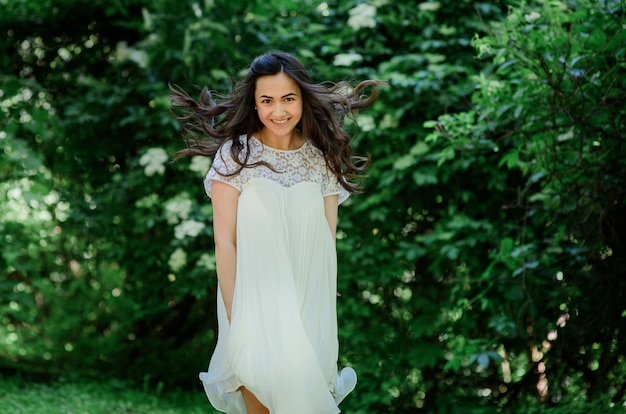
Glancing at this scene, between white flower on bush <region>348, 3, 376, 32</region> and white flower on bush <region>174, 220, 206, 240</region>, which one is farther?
white flower on bush <region>348, 3, 376, 32</region>

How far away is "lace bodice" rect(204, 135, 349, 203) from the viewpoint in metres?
2.59

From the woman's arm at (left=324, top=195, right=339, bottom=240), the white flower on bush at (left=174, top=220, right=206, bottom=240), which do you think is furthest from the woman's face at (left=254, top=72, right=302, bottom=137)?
the white flower on bush at (left=174, top=220, right=206, bottom=240)

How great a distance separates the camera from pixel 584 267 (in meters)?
4.14

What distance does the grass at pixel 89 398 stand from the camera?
434cm

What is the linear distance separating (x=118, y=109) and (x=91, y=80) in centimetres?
23

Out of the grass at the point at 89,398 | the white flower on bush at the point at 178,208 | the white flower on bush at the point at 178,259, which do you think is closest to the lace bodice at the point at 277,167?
the white flower on bush at the point at 178,208

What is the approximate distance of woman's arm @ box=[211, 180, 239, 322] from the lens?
8.51 feet

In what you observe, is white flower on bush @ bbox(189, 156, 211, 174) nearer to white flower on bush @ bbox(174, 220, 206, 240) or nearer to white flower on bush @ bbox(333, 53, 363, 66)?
white flower on bush @ bbox(174, 220, 206, 240)

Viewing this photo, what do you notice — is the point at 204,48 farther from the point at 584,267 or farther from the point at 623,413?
the point at 623,413

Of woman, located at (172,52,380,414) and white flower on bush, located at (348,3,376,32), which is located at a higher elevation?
white flower on bush, located at (348,3,376,32)

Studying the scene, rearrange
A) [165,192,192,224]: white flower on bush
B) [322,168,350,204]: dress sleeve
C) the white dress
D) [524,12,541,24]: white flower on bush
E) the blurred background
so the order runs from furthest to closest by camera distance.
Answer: [165,192,192,224]: white flower on bush → the blurred background → [524,12,541,24]: white flower on bush → [322,168,350,204]: dress sleeve → the white dress

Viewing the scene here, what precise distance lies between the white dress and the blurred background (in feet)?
4.66

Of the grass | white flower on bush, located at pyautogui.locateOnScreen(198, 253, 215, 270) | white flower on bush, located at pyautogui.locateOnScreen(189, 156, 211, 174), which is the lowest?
the grass

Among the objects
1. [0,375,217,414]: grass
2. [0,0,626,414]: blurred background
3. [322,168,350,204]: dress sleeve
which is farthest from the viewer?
[0,375,217,414]: grass
